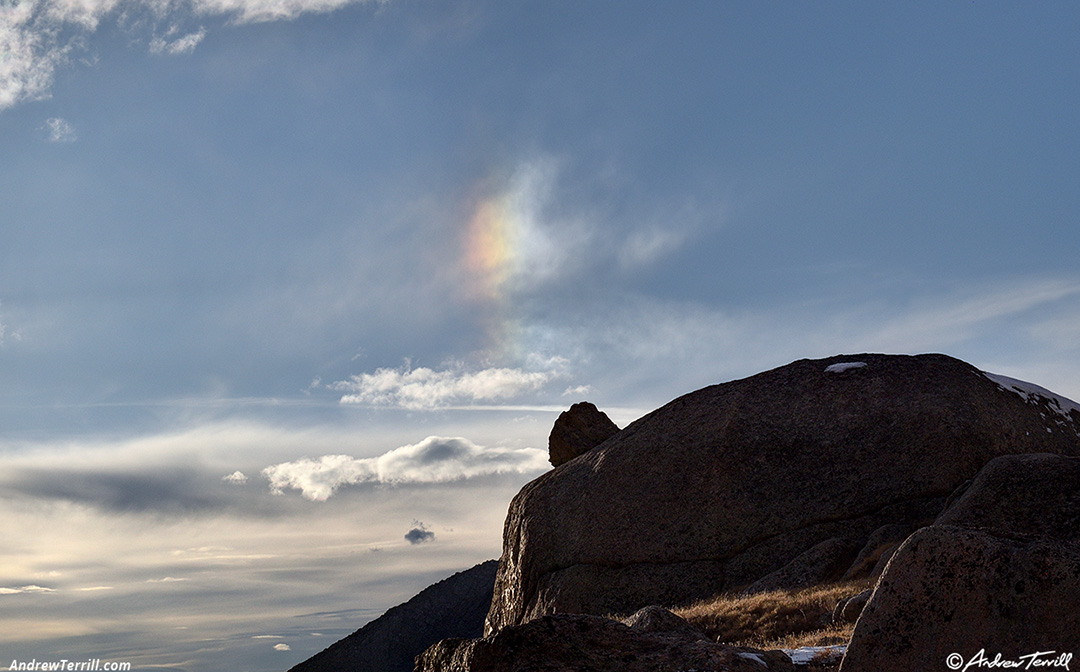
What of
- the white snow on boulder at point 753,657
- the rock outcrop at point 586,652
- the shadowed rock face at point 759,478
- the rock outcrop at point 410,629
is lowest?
the rock outcrop at point 410,629

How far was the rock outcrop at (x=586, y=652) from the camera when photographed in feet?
A: 24.9

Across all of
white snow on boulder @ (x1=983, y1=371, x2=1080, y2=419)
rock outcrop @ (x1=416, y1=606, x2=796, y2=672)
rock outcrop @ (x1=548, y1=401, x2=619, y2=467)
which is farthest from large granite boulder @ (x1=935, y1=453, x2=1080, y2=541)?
rock outcrop @ (x1=548, y1=401, x2=619, y2=467)

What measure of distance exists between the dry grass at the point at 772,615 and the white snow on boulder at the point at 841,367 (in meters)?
9.09

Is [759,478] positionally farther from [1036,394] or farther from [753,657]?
[753,657]

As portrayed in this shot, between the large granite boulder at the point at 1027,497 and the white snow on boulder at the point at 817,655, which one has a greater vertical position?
the large granite boulder at the point at 1027,497

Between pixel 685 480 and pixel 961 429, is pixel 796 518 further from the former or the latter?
pixel 961 429

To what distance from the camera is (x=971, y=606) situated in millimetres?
7492

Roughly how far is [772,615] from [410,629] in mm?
38676

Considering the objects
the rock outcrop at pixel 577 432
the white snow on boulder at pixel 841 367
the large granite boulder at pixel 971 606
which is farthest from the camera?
the rock outcrop at pixel 577 432

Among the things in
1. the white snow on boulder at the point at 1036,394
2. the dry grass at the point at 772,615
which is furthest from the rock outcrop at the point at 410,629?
the dry grass at the point at 772,615

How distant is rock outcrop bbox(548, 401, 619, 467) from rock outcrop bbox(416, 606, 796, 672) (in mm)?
21727

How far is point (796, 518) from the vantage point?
23.0 meters

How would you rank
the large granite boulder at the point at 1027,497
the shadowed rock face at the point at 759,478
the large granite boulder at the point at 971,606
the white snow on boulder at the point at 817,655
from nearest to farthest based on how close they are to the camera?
the large granite boulder at the point at 971,606, the white snow on boulder at the point at 817,655, the large granite boulder at the point at 1027,497, the shadowed rock face at the point at 759,478

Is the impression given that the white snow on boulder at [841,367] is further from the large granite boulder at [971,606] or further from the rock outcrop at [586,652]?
the rock outcrop at [586,652]
